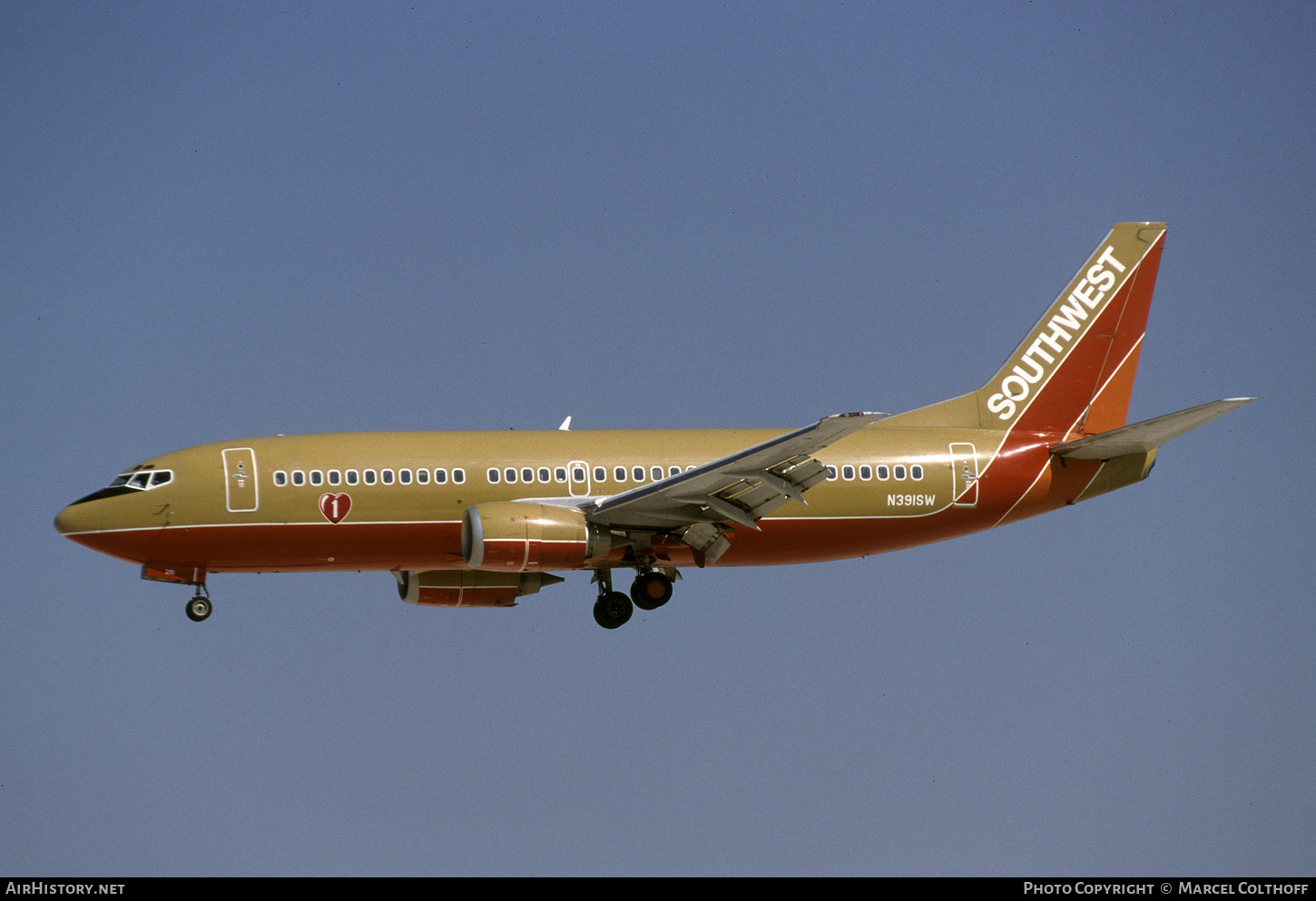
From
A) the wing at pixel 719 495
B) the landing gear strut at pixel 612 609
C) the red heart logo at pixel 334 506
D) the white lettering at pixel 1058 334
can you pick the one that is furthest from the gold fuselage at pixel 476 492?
the white lettering at pixel 1058 334

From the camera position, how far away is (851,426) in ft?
126

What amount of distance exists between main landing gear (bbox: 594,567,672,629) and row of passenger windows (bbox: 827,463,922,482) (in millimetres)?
5375

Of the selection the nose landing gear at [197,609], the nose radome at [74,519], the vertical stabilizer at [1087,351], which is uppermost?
the vertical stabilizer at [1087,351]

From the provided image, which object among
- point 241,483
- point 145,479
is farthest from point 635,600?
point 145,479

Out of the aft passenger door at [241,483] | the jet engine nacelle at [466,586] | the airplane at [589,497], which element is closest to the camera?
the airplane at [589,497]

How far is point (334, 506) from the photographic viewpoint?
147 feet

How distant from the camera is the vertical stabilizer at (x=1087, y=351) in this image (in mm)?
50875

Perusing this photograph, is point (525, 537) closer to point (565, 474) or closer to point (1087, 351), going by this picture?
point (565, 474)

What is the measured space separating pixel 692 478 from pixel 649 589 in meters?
5.23

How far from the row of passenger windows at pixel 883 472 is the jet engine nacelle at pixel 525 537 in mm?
7456

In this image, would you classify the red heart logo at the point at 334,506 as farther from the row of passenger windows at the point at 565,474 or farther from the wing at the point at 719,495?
the wing at the point at 719,495
